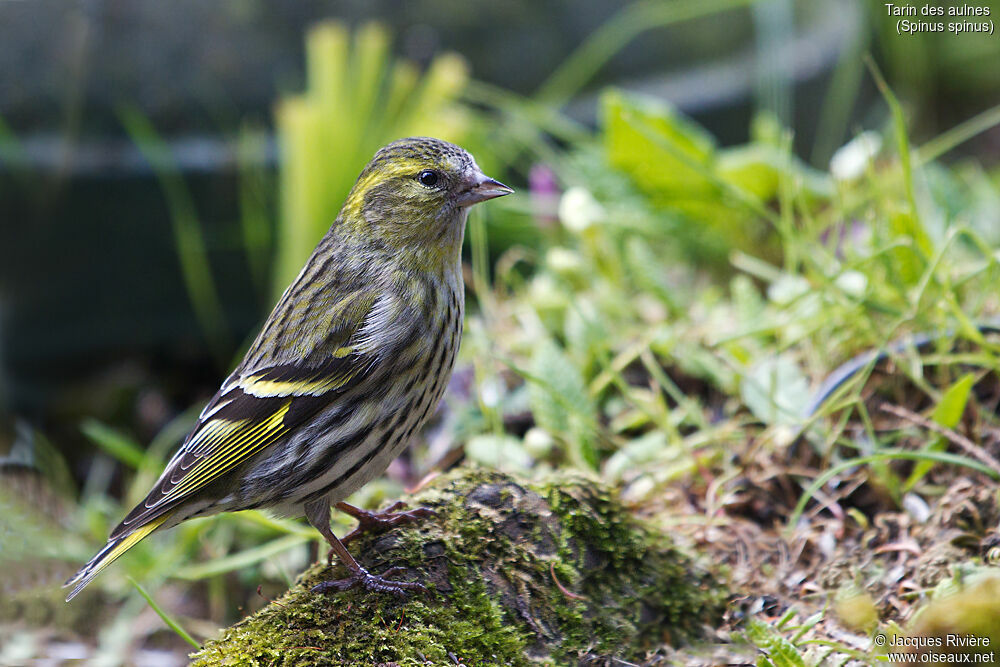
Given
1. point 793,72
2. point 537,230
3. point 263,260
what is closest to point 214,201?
point 263,260

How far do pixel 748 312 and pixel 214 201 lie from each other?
126 inches

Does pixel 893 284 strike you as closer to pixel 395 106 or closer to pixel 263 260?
pixel 395 106

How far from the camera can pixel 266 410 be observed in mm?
2428

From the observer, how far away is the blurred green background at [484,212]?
133 inches

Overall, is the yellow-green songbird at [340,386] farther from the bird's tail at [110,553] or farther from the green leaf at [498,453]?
the green leaf at [498,453]

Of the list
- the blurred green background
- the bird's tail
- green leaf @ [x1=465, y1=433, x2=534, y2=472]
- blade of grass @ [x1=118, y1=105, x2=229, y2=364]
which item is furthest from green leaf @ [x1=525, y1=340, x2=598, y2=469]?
blade of grass @ [x1=118, y1=105, x2=229, y2=364]

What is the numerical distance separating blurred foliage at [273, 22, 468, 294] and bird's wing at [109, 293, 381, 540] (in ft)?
5.99

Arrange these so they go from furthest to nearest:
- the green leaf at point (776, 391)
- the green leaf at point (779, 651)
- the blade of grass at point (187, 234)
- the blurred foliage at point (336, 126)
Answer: the blade of grass at point (187, 234) < the blurred foliage at point (336, 126) < the green leaf at point (776, 391) < the green leaf at point (779, 651)

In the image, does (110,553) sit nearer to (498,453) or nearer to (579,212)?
(498,453)

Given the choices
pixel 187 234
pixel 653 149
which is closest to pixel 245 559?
pixel 653 149

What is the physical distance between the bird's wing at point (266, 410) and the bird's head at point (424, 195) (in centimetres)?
25

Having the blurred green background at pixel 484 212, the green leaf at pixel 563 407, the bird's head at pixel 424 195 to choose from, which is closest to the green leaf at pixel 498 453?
the blurred green background at pixel 484 212

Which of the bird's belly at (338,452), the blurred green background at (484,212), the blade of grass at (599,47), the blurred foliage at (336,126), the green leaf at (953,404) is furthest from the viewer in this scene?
the blade of grass at (599,47)

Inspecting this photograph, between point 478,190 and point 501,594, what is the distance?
106cm
